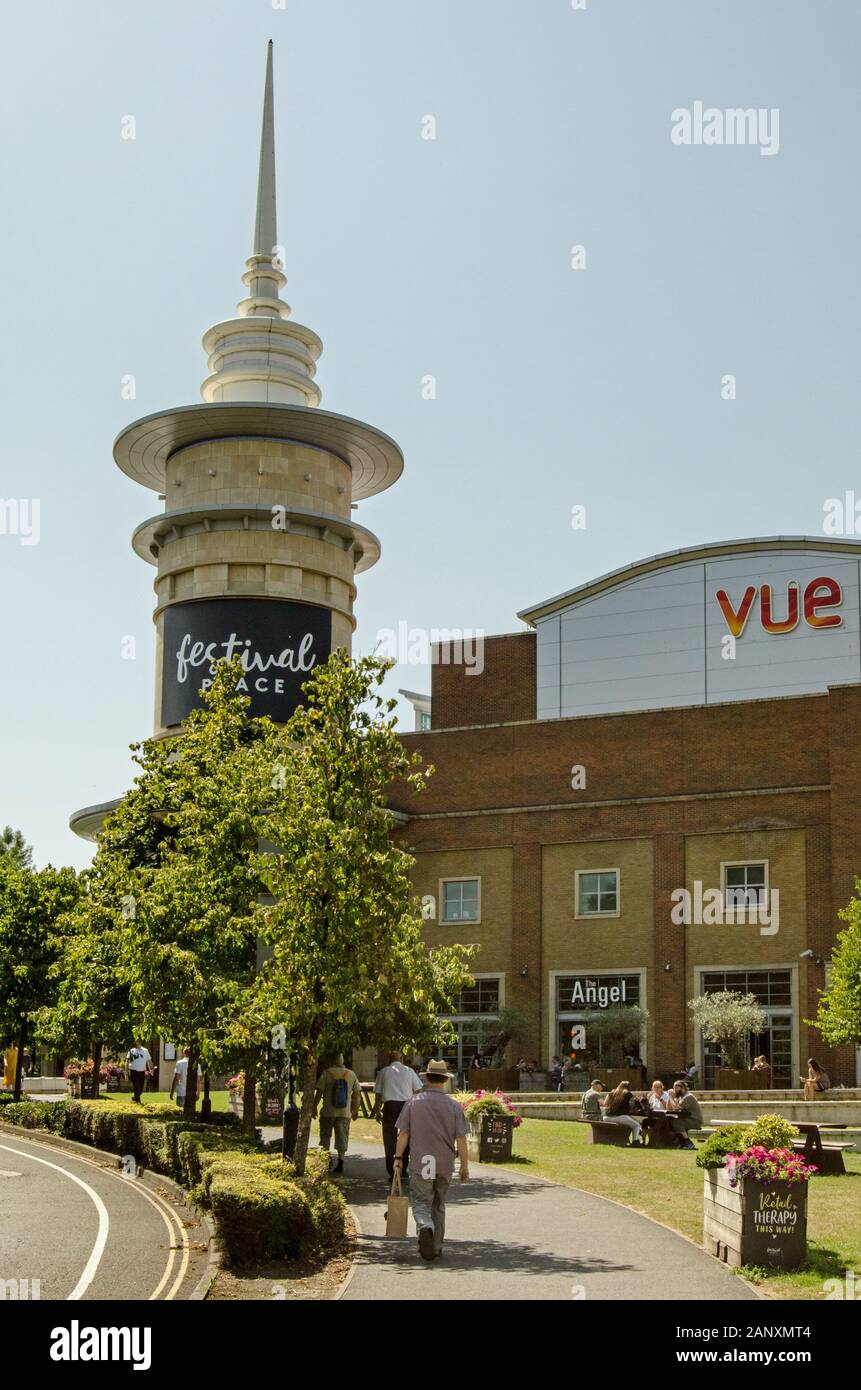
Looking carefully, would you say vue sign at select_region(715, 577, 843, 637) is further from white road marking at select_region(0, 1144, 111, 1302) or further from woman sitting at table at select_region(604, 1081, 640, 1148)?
white road marking at select_region(0, 1144, 111, 1302)

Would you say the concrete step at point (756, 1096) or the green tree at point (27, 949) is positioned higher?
the green tree at point (27, 949)

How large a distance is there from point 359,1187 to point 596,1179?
11.7 ft

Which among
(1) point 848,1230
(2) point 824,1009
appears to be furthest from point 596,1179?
(2) point 824,1009

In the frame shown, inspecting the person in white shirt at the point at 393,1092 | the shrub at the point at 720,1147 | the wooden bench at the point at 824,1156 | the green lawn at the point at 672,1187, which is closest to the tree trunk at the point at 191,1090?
the green lawn at the point at 672,1187

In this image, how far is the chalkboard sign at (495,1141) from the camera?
2591cm

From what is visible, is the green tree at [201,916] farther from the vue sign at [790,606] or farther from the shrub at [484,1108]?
the vue sign at [790,606]

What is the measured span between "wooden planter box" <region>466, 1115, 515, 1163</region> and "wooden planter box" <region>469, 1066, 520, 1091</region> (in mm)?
18333

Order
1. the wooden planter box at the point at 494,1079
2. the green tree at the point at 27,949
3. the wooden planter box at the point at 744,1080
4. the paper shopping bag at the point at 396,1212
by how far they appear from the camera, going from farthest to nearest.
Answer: the wooden planter box at the point at 494,1079
the green tree at the point at 27,949
the wooden planter box at the point at 744,1080
the paper shopping bag at the point at 396,1212

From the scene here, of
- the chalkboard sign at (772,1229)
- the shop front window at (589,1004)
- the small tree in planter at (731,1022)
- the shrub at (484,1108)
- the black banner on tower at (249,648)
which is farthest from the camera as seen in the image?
the black banner on tower at (249,648)

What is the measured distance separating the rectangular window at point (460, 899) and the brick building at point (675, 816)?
73mm

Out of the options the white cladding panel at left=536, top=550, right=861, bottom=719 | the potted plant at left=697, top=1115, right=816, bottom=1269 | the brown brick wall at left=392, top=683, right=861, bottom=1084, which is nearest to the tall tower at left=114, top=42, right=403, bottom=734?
the brown brick wall at left=392, top=683, right=861, bottom=1084

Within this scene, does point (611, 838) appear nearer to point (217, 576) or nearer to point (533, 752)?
point (533, 752)

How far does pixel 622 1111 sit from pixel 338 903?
1518 cm

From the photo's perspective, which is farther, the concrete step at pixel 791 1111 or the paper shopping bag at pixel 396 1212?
the concrete step at pixel 791 1111
